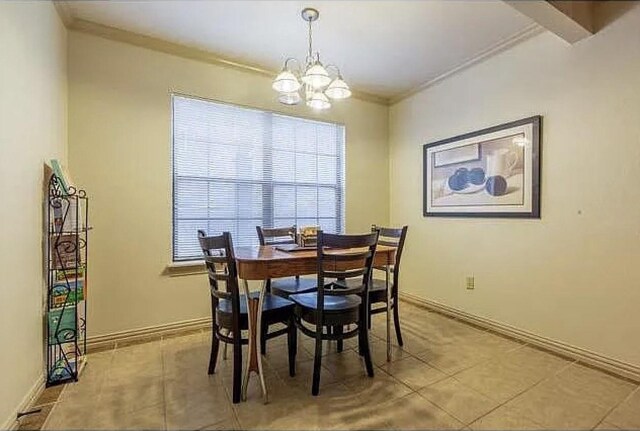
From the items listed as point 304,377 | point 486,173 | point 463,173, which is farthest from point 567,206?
point 304,377

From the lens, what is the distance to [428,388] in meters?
1.96

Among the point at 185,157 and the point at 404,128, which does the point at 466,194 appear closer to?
the point at 404,128

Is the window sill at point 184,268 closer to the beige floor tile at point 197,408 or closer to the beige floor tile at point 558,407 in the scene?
the beige floor tile at point 197,408

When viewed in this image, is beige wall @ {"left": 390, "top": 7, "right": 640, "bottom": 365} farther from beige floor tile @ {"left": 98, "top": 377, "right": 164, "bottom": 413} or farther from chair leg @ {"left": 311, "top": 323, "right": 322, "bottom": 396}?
beige floor tile @ {"left": 98, "top": 377, "right": 164, "bottom": 413}

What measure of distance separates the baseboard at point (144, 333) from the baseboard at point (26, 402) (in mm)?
585

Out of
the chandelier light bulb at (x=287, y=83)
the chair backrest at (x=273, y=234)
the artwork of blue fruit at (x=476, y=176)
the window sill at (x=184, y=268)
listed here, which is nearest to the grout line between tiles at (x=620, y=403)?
the artwork of blue fruit at (x=476, y=176)

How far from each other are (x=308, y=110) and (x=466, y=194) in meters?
1.84

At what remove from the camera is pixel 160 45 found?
2.80 meters

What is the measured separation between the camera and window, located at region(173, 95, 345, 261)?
2977mm

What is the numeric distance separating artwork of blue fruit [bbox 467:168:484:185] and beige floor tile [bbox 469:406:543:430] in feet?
6.42

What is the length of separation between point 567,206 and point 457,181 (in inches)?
39.3

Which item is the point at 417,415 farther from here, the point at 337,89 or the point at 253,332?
the point at 337,89

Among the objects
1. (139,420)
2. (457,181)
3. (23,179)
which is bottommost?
(139,420)

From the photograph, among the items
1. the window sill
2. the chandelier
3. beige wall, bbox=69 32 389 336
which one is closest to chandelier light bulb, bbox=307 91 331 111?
the chandelier
